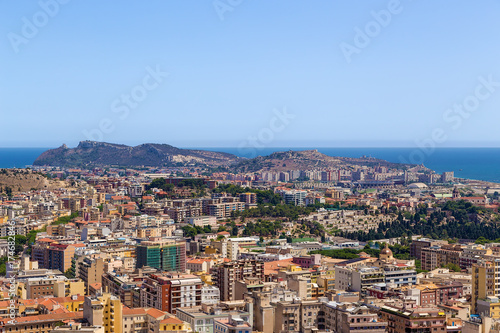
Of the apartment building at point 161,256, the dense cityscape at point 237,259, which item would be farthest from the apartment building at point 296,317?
the apartment building at point 161,256

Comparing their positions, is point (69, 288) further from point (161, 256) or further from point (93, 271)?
point (161, 256)

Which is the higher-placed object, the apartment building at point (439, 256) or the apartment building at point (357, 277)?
the apartment building at point (357, 277)

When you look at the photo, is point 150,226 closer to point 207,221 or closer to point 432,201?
point 207,221

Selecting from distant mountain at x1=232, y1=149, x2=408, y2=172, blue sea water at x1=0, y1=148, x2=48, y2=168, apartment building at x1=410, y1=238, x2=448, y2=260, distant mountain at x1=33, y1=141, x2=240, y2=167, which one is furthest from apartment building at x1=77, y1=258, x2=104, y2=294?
blue sea water at x1=0, y1=148, x2=48, y2=168

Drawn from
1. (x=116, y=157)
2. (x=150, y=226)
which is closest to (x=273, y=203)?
(x=150, y=226)

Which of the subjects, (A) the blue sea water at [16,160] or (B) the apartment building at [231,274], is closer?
(B) the apartment building at [231,274]

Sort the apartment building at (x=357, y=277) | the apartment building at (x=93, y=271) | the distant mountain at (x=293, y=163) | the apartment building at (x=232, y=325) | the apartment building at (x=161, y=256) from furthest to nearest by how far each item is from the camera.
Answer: the distant mountain at (x=293, y=163)
the apartment building at (x=161, y=256)
the apartment building at (x=93, y=271)
the apartment building at (x=357, y=277)
the apartment building at (x=232, y=325)

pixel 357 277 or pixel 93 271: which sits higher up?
pixel 357 277

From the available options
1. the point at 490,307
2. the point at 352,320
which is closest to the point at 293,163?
the point at 490,307

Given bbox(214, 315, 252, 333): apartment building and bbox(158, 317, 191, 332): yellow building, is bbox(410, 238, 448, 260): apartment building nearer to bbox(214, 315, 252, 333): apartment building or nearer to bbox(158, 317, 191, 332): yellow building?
bbox(214, 315, 252, 333): apartment building

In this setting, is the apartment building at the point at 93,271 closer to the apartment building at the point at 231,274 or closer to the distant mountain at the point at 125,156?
the apartment building at the point at 231,274
